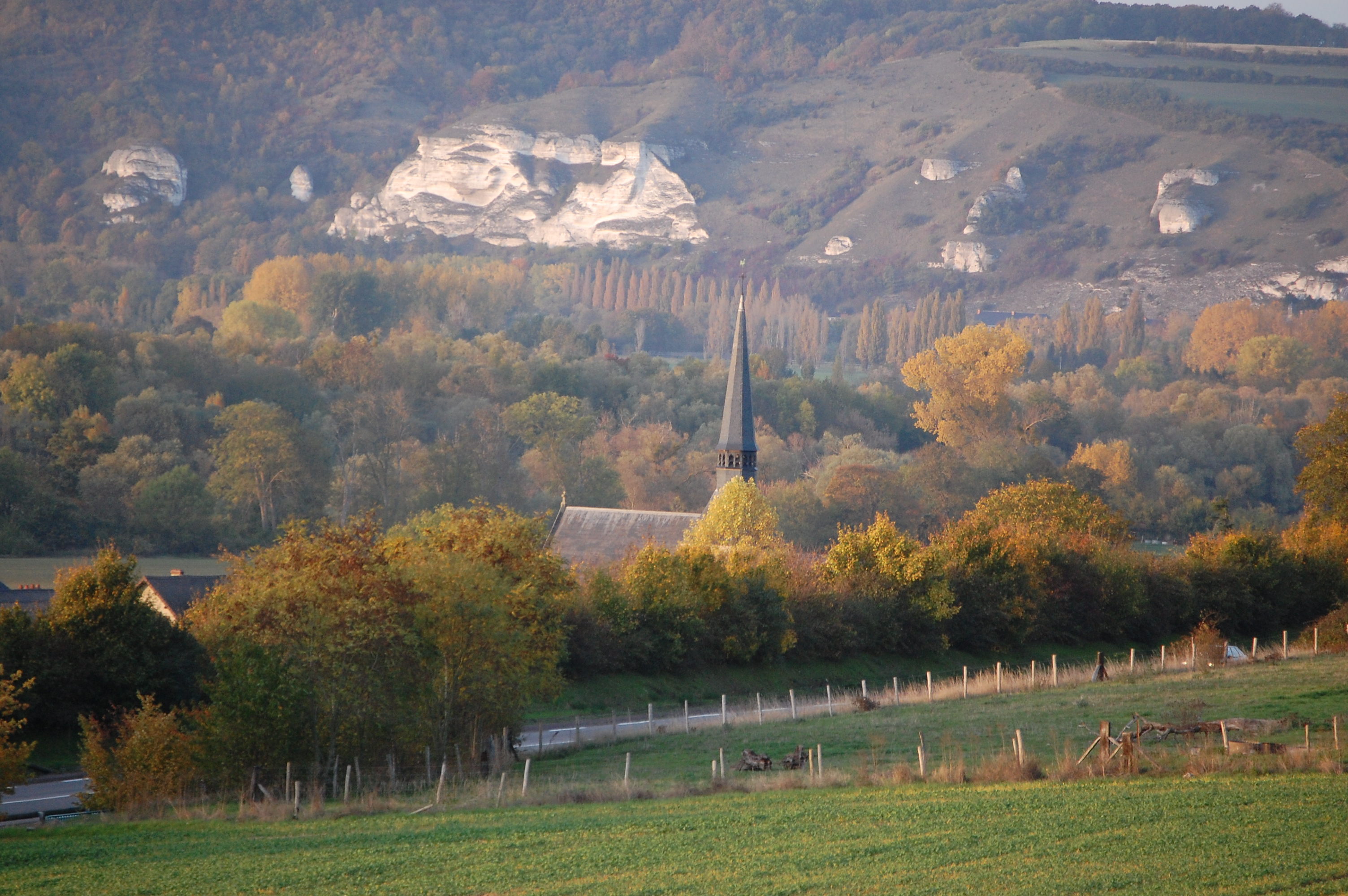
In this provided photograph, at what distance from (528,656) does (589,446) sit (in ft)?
249

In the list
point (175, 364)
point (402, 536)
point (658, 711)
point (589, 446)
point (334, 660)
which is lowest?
point (658, 711)

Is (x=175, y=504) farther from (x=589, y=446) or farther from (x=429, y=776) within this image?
(x=429, y=776)

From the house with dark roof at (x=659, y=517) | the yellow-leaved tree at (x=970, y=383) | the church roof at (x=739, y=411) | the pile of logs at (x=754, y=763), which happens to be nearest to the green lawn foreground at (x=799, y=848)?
the pile of logs at (x=754, y=763)

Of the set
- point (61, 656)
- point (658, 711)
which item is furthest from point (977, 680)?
point (61, 656)

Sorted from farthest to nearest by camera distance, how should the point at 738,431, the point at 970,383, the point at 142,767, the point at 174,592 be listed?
1. the point at 970,383
2. the point at 738,431
3. the point at 174,592
4. the point at 142,767

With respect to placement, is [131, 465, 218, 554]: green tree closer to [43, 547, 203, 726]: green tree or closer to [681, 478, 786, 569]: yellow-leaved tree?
[681, 478, 786, 569]: yellow-leaved tree

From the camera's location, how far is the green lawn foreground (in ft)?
47.7

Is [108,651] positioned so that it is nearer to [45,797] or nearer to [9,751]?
[45,797]

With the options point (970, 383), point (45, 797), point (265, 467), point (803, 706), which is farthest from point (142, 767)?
point (970, 383)

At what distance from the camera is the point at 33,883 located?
16.6m

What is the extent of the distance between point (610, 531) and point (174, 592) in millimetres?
21205

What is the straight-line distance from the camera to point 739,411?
65062mm

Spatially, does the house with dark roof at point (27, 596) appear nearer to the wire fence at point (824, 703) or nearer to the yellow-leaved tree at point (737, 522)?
the wire fence at point (824, 703)

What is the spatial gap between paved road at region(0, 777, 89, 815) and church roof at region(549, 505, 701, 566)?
3101cm
